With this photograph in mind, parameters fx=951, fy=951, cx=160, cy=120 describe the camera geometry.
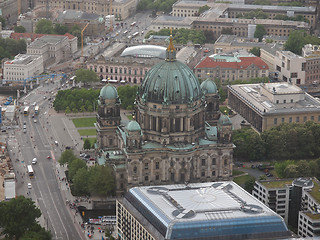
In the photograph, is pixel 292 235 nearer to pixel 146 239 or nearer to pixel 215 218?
pixel 215 218

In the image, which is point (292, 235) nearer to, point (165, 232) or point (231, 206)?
point (231, 206)

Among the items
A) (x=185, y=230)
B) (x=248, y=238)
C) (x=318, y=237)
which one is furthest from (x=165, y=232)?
(x=318, y=237)

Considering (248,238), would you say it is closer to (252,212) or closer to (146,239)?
(252,212)

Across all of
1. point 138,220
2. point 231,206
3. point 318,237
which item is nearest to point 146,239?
point 138,220

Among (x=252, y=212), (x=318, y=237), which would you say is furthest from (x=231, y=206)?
(x=318, y=237)

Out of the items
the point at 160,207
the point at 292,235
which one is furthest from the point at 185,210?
the point at 292,235
